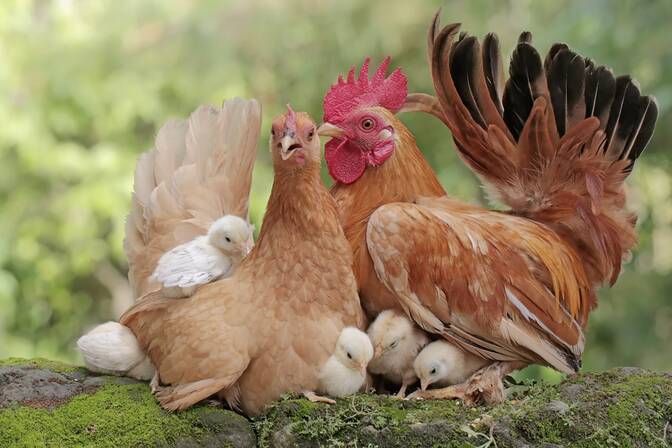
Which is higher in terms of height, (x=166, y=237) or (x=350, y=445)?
(x=166, y=237)

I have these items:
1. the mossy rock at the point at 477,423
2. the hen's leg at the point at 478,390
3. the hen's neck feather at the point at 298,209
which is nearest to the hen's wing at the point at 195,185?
the hen's neck feather at the point at 298,209

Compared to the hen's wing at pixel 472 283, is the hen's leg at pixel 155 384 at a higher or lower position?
lower

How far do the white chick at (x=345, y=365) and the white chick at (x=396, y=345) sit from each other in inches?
3.9

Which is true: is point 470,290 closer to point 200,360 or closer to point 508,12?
point 200,360

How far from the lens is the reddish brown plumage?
2.96 metres

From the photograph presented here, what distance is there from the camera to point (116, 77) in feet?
22.5

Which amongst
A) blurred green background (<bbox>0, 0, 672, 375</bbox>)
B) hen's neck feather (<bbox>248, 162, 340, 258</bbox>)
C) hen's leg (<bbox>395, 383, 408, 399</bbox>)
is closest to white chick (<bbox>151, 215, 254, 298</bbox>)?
hen's neck feather (<bbox>248, 162, 340, 258</bbox>)

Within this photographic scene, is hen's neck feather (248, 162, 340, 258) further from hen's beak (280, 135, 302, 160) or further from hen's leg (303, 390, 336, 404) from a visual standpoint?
hen's leg (303, 390, 336, 404)

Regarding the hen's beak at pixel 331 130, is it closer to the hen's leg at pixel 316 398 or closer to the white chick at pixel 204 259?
the white chick at pixel 204 259

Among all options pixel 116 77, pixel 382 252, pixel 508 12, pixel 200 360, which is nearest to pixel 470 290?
pixel 382 252

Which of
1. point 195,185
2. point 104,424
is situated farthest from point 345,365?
point 195,185

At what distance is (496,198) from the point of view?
10.9ft

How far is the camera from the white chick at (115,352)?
2.99 metres

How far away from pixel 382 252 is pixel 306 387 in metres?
0.48
